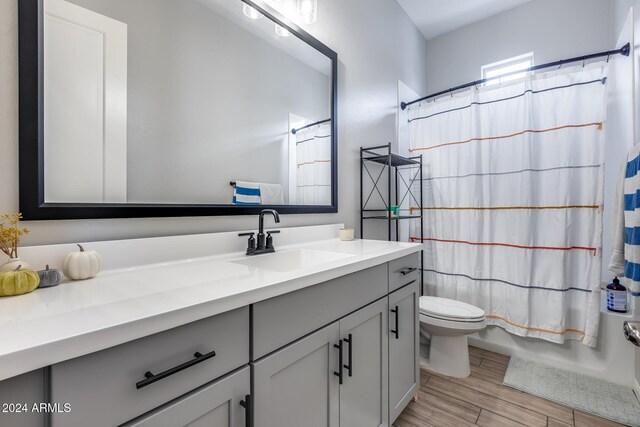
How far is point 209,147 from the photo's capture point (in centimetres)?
121

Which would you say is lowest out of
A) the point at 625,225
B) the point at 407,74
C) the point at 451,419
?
the point at 451,419

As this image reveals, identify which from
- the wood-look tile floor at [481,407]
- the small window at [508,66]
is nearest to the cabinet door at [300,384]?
the wood-look tile floor at [481,407]

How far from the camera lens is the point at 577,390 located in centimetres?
175

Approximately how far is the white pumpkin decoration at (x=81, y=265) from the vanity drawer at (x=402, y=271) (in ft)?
3.62

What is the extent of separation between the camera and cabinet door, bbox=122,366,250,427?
0.57m

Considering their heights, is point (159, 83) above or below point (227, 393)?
above

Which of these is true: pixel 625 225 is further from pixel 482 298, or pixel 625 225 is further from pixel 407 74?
pixel 407 74

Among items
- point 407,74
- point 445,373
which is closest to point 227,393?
point 445,373

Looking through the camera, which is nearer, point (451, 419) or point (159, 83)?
point (159, 83)

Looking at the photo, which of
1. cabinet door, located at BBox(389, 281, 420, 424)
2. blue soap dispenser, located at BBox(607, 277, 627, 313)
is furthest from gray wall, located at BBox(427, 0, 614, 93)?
cabinet door, located at BBox(389, 281, 420, 424)

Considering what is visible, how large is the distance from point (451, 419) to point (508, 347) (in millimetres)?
971

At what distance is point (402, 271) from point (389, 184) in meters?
0.72

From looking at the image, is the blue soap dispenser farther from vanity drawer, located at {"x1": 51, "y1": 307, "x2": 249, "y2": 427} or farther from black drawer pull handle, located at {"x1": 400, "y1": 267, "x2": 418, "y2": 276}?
vanity drawer, located at {"x1": 51, "y1": 307, "x2": 249, "y2": 427}

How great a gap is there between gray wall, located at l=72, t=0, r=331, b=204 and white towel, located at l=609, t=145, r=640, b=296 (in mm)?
1631
